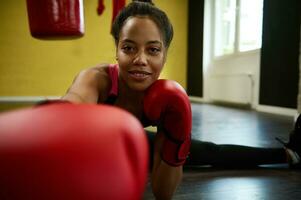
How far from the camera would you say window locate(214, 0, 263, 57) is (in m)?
4.05

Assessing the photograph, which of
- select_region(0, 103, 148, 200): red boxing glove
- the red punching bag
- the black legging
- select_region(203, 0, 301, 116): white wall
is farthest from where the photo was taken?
A: select_region(203, 0, 301, 116): white wall

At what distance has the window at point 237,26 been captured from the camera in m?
4.05

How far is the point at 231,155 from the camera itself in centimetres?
132

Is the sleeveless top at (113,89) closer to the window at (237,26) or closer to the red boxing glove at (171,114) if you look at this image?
the red boxing glove at (171,114)

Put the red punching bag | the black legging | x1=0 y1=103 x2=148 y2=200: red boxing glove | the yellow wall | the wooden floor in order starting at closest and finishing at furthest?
x1=0 y1=103 x2=148 y2=200: red boxing glove
the red punching bag
the wooden floor
the black legging
the yellow wall

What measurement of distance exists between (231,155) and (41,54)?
15.0 feet

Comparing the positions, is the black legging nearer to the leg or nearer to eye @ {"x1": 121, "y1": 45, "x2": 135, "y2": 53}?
the leg

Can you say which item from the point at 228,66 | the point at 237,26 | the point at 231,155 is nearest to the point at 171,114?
Result: the point at 231,155

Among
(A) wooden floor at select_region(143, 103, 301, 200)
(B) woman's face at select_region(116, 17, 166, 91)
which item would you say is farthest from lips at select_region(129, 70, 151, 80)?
(A) wooden floor at select_region(143, 103, 301, 200)

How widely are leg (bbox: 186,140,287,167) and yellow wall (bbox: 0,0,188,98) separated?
4.38 m

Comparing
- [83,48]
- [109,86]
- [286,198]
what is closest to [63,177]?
[109,86]

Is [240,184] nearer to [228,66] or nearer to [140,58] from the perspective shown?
[140,58]

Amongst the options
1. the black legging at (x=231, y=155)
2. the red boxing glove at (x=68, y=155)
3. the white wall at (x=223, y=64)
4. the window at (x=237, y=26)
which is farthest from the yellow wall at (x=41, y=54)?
the red boxing glove at (x=68, y=155)

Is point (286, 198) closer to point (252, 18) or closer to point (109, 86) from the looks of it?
point (109, 86)
